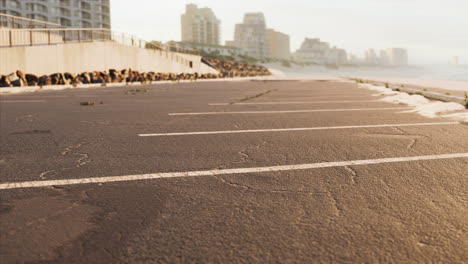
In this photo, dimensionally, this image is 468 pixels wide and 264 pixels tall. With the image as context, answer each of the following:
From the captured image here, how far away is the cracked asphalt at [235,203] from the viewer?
7.84ft

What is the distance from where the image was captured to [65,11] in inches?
3772

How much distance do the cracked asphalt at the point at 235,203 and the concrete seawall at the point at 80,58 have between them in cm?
1428

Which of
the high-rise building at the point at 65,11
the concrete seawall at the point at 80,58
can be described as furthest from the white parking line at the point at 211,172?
the high-rise building at the point at 65,11

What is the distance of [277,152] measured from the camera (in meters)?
5.13

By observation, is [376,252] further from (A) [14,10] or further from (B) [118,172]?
(A) [14,10]

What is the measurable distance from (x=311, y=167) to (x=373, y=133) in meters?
2.64

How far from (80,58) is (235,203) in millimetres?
22593

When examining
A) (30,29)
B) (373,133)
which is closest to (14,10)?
(30,29)

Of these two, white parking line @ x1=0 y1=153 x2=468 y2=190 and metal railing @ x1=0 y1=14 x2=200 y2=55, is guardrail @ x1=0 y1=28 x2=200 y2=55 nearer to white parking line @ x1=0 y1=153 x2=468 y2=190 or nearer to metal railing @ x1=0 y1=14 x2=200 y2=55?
metal railing @ x1=0 y1=14 x2=200 y2=55

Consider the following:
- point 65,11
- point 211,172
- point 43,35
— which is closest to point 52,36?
point 43,35

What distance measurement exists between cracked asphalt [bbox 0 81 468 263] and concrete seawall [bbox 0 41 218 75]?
14.3m

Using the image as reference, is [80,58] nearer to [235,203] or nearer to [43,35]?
[43,35]

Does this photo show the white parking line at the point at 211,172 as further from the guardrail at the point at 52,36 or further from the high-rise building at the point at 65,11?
the high-rise building at the point at 65,11

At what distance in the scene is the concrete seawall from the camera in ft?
60.5
